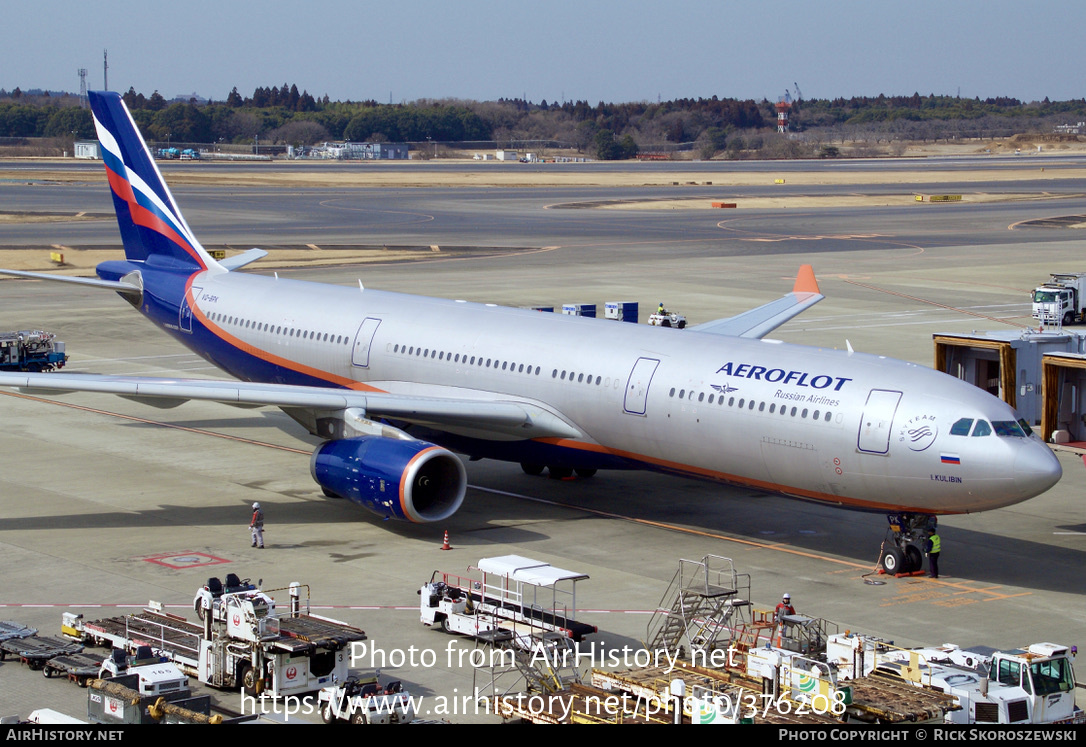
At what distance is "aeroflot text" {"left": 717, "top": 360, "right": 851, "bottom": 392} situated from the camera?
1029 inches

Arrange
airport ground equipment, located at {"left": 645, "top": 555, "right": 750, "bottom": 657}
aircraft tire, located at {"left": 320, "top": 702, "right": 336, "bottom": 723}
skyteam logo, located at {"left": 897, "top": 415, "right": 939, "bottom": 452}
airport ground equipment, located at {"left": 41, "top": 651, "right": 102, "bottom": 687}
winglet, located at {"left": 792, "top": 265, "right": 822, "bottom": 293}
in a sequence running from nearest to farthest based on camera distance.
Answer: aircraft tire, located at {"left": 320, "top": 702, "right": 336, "bottom": 723} < airport ground equipment, located at {"left": 41, "top": 651, "right": 102, "bottom": 687} < airport ground equipment, located at {"left": 645, "top": 555, "right": 750, "bottom": 657} < skyteam logo, located at {"left": 897, "top": 415, "right": 939, "bottom": 452} < winglet, located at {"left": 792, "top": 265, "right": 822, "bottom": 293}

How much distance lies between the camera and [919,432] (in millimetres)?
24656

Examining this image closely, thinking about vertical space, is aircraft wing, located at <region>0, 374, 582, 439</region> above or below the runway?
above

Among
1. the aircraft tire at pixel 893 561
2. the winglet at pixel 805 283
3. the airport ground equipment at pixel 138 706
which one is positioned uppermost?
the winglet at pixel 805 283

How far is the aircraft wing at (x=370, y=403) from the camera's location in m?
29.8

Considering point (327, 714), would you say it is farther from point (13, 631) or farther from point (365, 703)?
point (13, 631)

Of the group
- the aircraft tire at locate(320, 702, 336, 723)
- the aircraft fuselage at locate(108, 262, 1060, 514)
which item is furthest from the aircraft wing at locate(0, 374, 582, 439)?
the aircraft tire at locate(320, 702, 336, 723)

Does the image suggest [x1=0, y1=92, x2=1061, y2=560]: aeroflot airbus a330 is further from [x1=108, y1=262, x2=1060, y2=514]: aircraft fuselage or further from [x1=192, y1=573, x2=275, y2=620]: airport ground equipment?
[x1=192, y1=573, x2=275, y2=620]: airport ground equipment

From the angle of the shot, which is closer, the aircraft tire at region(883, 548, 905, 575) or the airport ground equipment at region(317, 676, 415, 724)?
the airport ground equipment at region(317, 676, 415, 724)

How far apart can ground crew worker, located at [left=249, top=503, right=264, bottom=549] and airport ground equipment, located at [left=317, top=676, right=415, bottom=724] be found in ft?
29.3

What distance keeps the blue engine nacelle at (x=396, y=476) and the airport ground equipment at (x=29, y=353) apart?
21.2 m

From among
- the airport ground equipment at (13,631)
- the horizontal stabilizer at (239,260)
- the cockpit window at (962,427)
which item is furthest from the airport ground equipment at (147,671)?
the horizontal stabilizer at (239,260)

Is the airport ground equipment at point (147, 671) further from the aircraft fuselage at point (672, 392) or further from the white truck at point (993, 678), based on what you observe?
the aircraft fuselage at point (672, 392)
